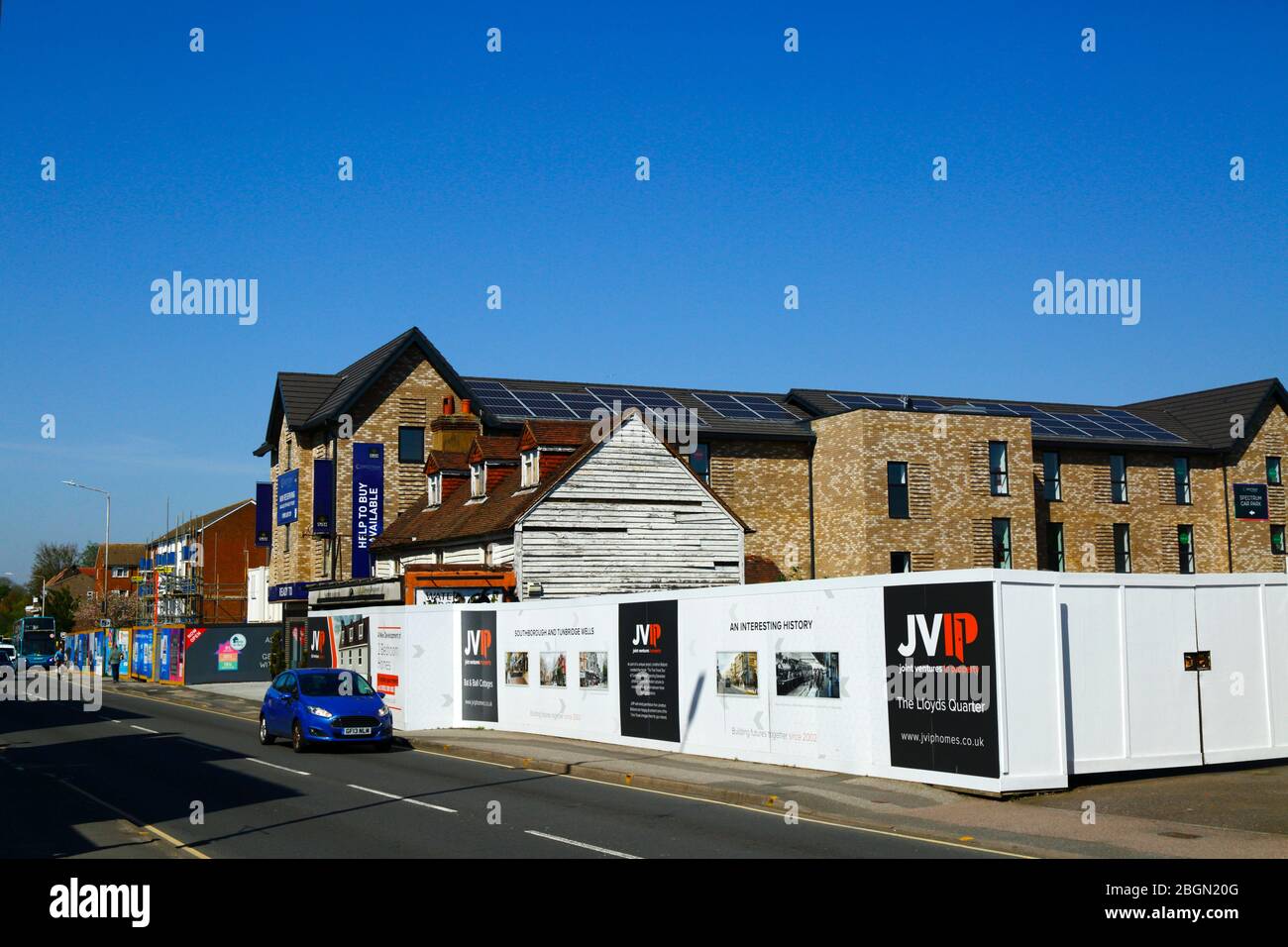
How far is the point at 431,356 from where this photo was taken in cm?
5000

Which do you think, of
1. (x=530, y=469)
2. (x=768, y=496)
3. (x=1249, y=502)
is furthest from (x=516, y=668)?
(x=1249, y=502)

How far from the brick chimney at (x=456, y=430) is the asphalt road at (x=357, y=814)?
75.7 ft

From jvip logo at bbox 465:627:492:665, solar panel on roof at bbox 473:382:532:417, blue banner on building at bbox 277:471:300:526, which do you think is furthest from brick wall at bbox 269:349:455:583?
jvip logo at bbox 465:627:492:665

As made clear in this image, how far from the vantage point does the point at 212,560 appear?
331 feet

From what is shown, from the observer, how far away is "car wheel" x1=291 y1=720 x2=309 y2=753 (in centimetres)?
2511

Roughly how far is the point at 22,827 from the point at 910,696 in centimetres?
1165

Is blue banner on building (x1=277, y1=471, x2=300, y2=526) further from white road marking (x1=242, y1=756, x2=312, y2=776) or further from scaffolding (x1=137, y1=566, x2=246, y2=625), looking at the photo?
white road marking (x1=242, y1=756, x2=312, y2=776)

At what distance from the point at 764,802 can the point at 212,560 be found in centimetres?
9137

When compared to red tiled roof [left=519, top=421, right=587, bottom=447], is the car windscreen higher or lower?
lower

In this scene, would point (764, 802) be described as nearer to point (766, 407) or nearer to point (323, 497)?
point (323, 497)

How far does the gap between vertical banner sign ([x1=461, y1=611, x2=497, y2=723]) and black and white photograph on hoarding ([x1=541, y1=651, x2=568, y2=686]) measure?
7.43ft
